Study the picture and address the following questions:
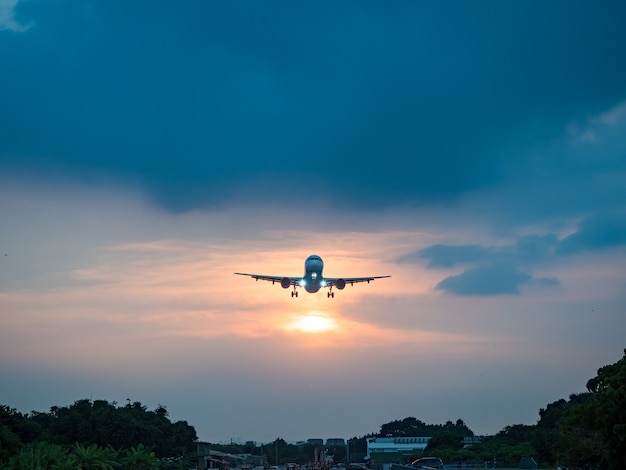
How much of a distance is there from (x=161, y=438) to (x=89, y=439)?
66.7ft

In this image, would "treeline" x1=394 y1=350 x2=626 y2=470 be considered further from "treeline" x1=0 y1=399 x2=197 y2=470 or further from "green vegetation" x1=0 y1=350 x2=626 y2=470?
"treeline" x1=0 y1=399 x2=197 y2=470

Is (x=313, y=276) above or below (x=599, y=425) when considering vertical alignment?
above

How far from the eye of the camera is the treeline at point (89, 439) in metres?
78.2

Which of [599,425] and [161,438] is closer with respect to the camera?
[599,425]

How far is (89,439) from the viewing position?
406 ft

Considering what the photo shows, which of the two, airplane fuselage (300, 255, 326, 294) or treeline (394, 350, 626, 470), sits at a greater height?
airplane fuselage (300, 255, 326, 294)

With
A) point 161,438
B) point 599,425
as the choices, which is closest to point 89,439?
point 161,438

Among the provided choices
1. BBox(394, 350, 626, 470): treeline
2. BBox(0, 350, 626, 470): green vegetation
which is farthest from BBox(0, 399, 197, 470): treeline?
BBox(394, 350, 626, 470): treeline

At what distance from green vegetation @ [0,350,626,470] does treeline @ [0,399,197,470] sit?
10 centimetres

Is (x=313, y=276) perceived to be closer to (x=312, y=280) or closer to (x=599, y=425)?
(x=312, y=280)

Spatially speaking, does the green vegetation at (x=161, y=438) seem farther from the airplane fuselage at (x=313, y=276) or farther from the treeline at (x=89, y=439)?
the airplane fuselage at (x=313, y=276)

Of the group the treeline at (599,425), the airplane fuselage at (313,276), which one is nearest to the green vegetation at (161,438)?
the treeline at (599,425)

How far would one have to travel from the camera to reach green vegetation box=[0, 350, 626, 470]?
6344 cm

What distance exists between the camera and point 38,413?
15288 cm
